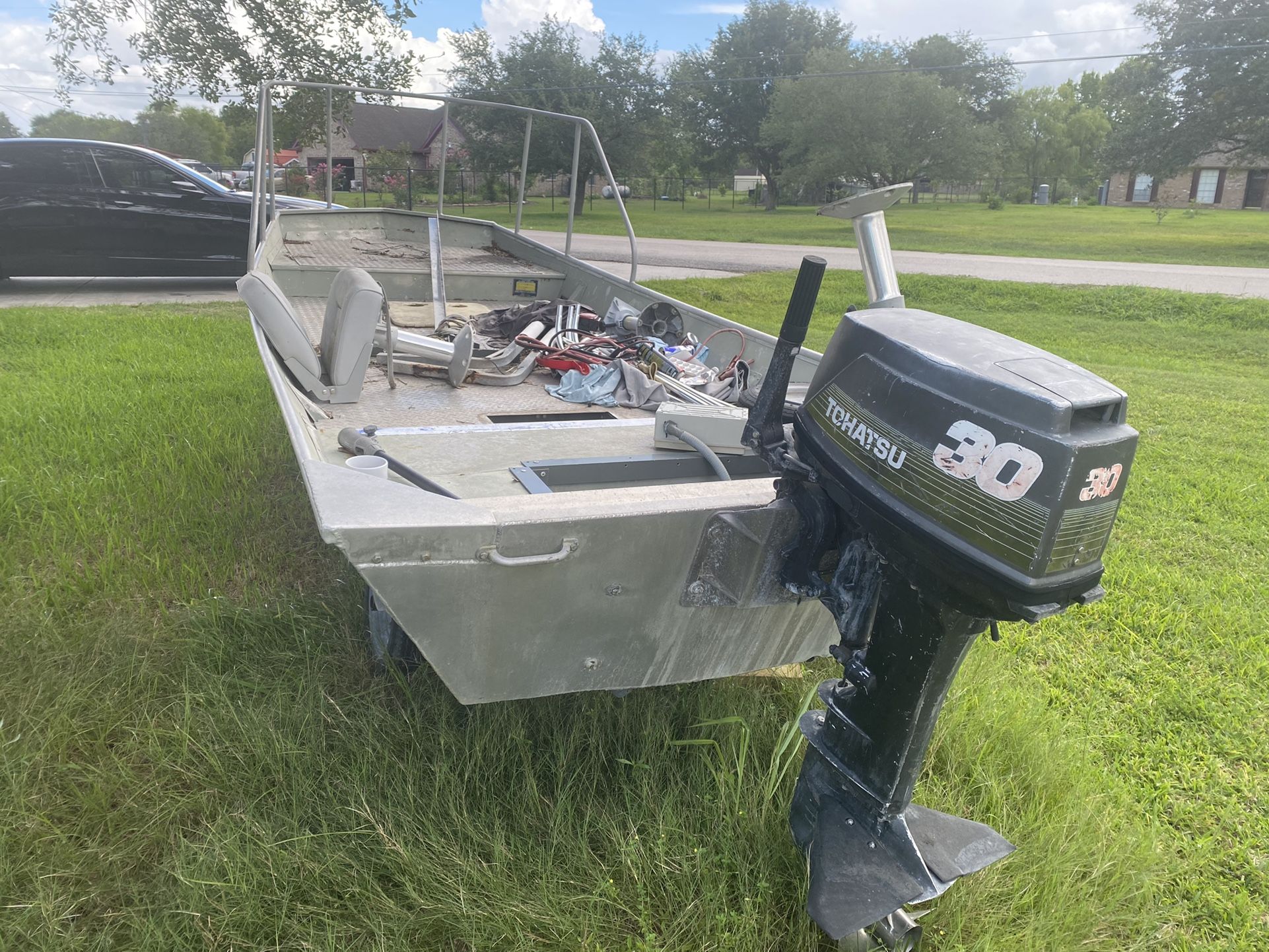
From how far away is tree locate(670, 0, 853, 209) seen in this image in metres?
44.6

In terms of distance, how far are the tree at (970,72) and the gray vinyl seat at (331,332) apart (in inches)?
1914

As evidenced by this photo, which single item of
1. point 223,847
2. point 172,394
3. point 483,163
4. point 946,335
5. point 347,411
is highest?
point 483,163

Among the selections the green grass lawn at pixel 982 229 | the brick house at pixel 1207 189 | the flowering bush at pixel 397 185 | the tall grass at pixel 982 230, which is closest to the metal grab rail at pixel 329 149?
the green grass lawn at pixel 982 229

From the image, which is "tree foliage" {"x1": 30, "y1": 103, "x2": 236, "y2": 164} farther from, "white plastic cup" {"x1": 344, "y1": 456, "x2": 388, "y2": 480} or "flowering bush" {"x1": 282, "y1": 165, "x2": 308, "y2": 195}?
"white plastic cup" {"x1": 344, "y1": 456, "x2": 388, "y2": 480}

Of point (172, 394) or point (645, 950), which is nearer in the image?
point (645, 950)

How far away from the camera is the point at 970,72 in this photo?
48.1 meters

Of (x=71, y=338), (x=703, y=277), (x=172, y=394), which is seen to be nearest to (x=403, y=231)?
(x=172, y=394)

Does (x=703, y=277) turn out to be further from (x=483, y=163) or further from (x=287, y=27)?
(x=483, y=163)

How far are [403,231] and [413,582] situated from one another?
5.99m

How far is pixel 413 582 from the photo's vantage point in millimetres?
1704

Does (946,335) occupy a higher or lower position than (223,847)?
higher

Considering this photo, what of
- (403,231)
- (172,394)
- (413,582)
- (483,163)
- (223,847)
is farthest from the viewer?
(483,163)

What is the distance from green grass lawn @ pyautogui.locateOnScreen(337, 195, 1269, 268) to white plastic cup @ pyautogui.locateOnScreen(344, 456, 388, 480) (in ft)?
53.3

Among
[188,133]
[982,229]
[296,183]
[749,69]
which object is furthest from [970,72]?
[188,133]
